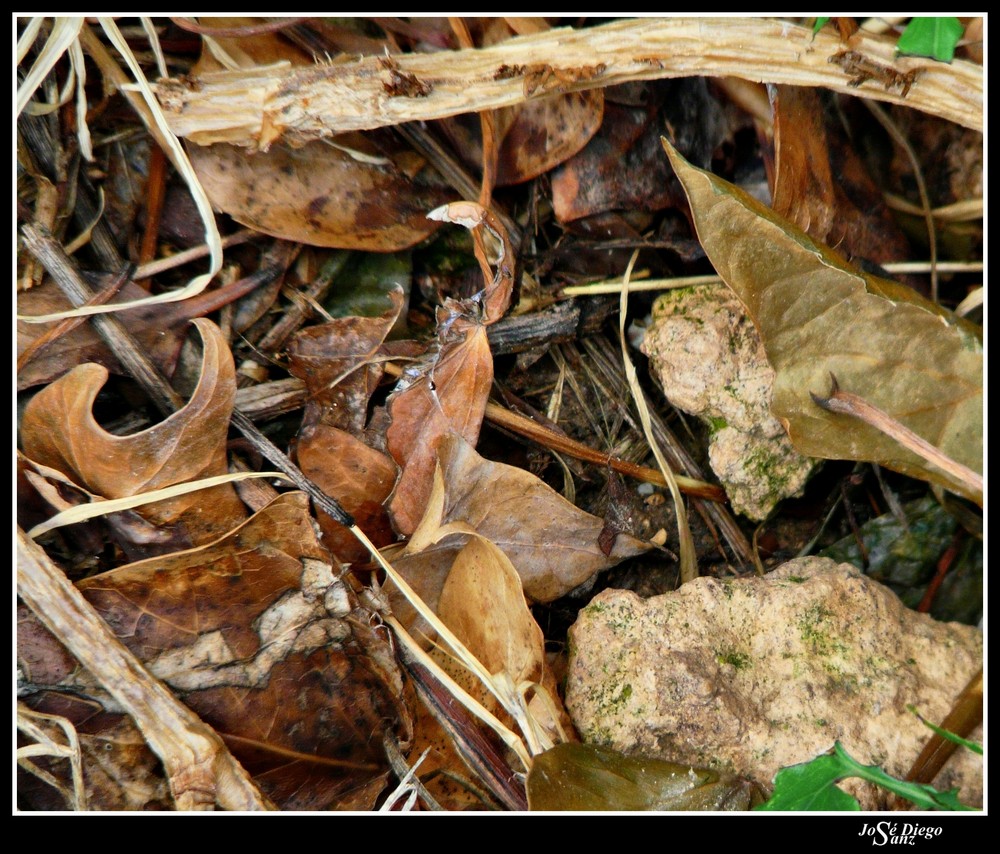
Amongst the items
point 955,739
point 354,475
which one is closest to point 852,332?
point 955,739

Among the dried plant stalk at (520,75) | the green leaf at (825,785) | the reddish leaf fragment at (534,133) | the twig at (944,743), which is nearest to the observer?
the green leaf at (825,785)

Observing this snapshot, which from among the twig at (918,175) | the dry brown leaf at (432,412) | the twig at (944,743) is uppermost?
the twig at (918,175)

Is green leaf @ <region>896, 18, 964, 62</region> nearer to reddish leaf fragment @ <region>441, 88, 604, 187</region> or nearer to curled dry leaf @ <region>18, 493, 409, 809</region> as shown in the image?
reddish leaf fragment @ <region>441, 88, 604, 187</region>

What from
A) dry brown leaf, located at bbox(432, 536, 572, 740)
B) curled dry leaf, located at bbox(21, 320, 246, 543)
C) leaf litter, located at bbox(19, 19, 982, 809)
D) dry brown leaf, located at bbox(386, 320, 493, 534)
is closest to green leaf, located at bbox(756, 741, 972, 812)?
leaf litter, located at bbox(19, 19, 982, 809)

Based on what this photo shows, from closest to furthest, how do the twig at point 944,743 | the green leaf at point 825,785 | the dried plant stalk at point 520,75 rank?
the green leaf at point 825,785 < the twig at point 944,743 < the dried plant stalk at point 520,75

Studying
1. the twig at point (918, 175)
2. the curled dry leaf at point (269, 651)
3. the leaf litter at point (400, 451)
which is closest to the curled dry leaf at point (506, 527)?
the leaf litter at point (400, 451)

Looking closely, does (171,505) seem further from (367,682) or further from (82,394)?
(367,682)

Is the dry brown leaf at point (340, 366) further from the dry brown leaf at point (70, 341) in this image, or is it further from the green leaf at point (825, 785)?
the green leaf at point (825, 785)
